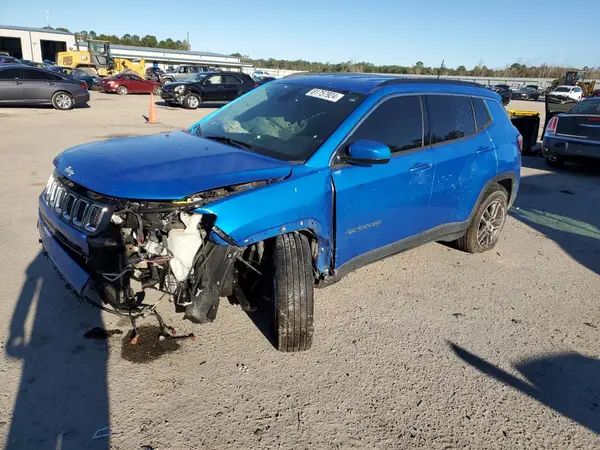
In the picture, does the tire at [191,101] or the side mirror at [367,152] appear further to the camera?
the tire at [191,101]

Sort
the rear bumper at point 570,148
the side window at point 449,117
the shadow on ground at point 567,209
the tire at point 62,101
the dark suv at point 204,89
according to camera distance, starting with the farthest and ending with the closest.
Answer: the dark suv at point 204,89 < the tire at point 62,101 < the rear bumper at point 570,148 < the shadow on ground at point 567,209 < the side window at point 449,117

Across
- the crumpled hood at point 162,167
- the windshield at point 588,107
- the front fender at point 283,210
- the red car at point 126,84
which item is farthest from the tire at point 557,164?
the red car at point 126,84

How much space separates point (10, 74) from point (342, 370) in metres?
17.2

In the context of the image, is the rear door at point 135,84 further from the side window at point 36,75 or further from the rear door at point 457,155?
the rear door at point 457,155

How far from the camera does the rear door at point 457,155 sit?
4.08 meters

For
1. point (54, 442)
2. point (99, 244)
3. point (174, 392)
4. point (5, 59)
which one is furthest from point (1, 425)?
point (5, 59)

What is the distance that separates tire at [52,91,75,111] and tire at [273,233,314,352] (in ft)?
55.3

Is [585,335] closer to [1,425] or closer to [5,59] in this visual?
[1,425]

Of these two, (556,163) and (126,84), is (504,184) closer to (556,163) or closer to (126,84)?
(556,163)

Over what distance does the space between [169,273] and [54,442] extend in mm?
1050

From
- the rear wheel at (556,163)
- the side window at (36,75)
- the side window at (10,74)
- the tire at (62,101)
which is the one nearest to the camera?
the rear wheel at (556,163)

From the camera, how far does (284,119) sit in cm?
381

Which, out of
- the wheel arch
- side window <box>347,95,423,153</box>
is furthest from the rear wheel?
side window <box>347,95,423,153</box>

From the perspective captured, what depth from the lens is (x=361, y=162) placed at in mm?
3264
